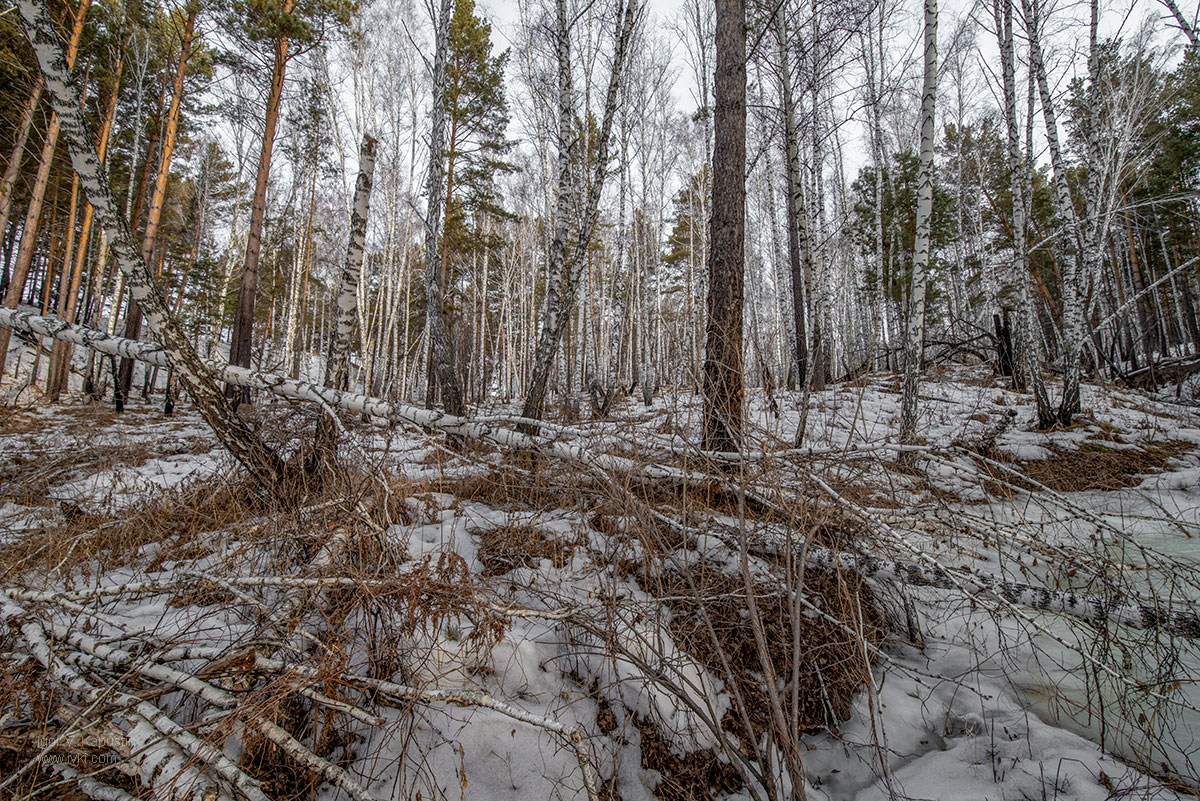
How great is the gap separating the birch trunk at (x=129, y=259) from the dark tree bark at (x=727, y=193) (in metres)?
3.56

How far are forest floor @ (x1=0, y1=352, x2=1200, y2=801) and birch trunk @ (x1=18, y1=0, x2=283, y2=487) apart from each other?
0.31 meters

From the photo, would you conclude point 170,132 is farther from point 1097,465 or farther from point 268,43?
point 1097,465

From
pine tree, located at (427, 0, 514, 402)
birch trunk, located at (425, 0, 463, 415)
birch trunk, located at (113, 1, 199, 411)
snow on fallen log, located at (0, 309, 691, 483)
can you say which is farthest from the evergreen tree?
snow on fallen log, located at (0, 309, 691, 483)

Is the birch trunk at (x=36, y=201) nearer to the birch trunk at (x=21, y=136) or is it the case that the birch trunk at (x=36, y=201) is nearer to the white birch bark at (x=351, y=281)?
the birch trunk at (x=21, y=136)

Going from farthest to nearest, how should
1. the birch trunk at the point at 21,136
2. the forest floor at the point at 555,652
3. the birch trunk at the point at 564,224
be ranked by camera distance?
the birch trunk at the point at 21,136, the birch trunk at the point at 564,224, the forest floor at the point at 555,652

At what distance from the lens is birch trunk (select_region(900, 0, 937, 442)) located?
5.40 m

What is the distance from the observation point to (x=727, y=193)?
400cm

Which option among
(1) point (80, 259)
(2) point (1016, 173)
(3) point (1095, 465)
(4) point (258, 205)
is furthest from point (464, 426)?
(1) point (80, 259)

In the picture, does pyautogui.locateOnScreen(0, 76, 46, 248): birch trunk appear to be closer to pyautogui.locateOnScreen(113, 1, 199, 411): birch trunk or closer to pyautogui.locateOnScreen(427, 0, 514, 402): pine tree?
pyautogui.locateOnScreen(113, 1, 199, 411): birch trunk

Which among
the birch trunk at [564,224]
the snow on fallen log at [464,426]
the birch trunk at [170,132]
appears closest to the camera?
the snow on fallen log at [464,426]

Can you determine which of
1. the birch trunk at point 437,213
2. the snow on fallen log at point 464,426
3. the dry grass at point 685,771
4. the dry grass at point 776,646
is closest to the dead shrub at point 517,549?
the snow on fallen log at point 464,426

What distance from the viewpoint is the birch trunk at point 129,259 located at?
2.69m

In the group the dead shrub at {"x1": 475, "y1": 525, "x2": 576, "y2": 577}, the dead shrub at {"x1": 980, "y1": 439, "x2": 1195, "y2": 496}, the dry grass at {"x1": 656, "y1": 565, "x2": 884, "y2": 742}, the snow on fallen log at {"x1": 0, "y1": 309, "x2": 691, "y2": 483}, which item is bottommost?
the dry grass at {"x1": 656, "y1": 565, "x2": 884, "y2": 742}

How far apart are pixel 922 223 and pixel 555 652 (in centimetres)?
648
